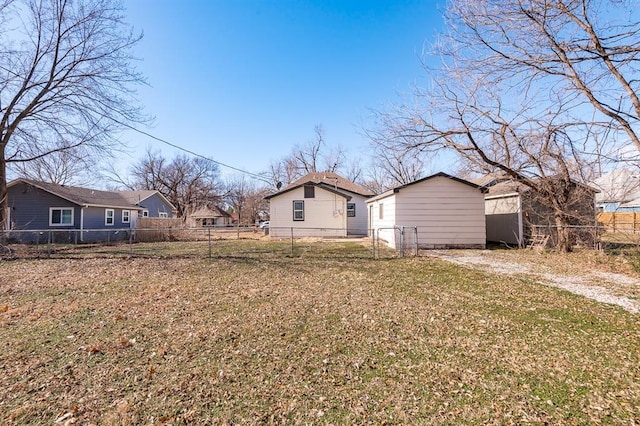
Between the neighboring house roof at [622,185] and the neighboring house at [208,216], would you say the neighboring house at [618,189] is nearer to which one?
the neighboring house roof at [622,185]

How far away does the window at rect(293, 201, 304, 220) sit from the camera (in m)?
18.9

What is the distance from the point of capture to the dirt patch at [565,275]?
5.54 metres

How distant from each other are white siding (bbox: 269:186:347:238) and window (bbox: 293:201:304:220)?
0.19 metres

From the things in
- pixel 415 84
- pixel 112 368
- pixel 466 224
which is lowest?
pixel 112 368

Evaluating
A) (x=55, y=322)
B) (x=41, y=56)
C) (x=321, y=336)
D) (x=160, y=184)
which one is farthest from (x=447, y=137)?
(x=160, y=184)

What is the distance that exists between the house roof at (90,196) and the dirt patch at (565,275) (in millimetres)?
21930

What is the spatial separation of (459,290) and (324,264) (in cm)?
405

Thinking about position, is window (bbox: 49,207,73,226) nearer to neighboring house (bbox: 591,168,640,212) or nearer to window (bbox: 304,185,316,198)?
window (bbox: 304,185,316,198)

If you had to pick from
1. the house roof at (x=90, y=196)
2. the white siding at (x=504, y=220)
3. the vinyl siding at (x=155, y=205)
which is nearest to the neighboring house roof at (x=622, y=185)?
the white siding at (x=504, y=220)

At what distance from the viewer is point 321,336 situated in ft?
12.5

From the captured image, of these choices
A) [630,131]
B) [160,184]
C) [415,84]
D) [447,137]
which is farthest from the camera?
[160,184]

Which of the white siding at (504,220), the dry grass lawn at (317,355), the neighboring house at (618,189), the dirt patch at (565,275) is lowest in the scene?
the dry grass lawn at (317,355)

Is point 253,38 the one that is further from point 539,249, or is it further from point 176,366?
point 539,249

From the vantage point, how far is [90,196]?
2134cm
